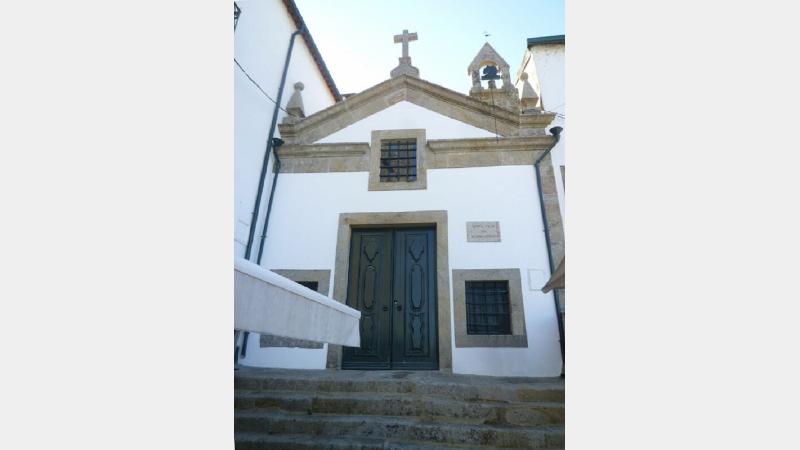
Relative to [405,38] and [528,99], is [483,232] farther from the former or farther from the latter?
[405,38]

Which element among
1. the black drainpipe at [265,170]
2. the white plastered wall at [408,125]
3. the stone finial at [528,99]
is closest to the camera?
the black drainpipe at [265,170]

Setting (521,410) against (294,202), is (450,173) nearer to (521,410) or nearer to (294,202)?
(294,202)

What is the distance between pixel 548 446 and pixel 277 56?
698cm

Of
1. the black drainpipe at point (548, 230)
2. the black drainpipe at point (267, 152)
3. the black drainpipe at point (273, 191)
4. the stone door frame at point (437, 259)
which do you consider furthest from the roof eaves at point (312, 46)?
Result: the black drainpipe at point (548, 230)

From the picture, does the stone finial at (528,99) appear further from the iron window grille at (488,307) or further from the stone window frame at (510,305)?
the iron window grille at (488,307)

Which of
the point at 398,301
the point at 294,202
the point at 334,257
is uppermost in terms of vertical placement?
the point at 294,202

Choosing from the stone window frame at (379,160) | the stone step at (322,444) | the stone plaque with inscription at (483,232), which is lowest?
the stone step at (322,444)

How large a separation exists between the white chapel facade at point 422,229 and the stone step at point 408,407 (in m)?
1.71

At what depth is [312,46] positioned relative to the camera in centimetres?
820

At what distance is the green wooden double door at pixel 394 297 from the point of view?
549 cm

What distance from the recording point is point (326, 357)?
5355 millimetres

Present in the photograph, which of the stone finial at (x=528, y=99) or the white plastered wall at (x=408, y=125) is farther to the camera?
the stone finial at (x=528, y=99)
